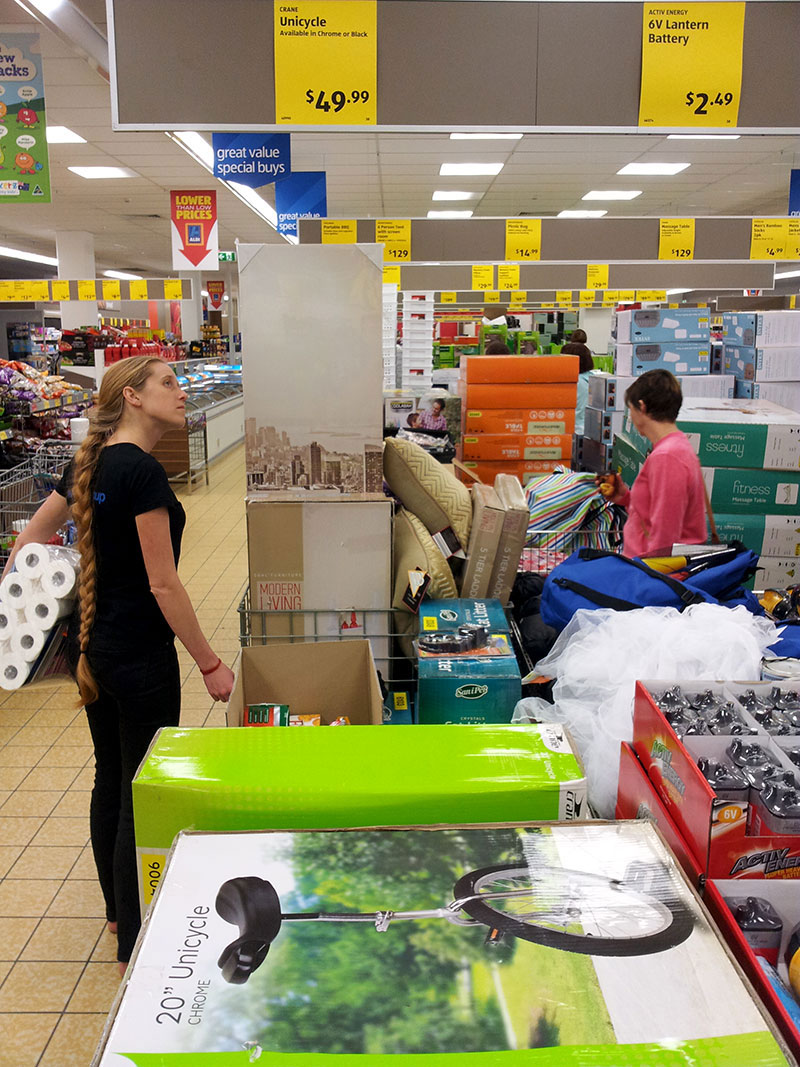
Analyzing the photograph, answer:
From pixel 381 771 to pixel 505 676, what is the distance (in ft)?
3.43

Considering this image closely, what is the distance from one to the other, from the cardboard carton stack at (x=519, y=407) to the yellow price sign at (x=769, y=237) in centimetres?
301

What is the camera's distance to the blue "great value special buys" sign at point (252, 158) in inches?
250

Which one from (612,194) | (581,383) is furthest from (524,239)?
(612,194)

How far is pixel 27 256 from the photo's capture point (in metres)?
22.1

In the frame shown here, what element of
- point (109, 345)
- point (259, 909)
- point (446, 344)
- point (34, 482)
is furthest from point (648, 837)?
point (109, 345)

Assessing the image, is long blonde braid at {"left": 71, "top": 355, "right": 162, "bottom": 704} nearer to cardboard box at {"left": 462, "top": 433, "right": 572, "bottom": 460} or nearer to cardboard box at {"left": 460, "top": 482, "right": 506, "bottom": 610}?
cardboard box at {"left": 460, "top": 482, "right": 506, "bottom": 610}

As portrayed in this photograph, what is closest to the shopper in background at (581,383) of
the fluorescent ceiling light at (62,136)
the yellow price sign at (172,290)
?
the fluorescent ceiling light at (62,136)

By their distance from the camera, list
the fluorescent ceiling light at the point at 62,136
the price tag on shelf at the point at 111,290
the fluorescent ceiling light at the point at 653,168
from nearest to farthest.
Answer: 1. the fluorescent ceiling light at the point at 62,136
2. the fluorescent ceiling light at the point at 653,168
3. the price tag on shelf at the point at 111,290

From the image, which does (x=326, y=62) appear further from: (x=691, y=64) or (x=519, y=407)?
(x=519, y=407)

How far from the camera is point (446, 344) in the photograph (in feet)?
39.9

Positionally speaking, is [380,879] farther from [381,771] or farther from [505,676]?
[505,676]

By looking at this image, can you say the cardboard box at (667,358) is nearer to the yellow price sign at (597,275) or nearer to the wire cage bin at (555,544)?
the wire cage bin at (555,544)

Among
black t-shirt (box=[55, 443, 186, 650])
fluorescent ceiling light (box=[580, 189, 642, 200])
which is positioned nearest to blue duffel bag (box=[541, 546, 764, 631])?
black t-shirt (box=[55, 443, 186, 650])

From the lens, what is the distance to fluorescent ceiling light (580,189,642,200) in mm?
11488
